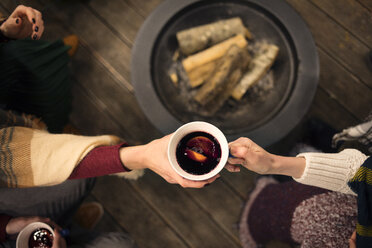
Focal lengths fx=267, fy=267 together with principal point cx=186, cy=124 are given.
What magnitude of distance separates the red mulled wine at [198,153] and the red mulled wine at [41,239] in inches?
25.1

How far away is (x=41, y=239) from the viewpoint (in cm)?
97

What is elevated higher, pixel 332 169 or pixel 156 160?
pixel 332 169

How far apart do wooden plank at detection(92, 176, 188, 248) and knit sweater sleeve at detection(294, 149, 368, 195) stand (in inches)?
34.9

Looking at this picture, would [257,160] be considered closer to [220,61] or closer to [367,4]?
[220,61]

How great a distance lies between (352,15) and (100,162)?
116 cm

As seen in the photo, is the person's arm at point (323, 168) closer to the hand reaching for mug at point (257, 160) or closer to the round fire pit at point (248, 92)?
the hand reaching for mug at point (257, 160)

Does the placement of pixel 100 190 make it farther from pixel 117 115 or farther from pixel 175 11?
pixel 175 11

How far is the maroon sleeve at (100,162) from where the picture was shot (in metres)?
0.85

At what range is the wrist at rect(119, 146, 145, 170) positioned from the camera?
83 centimetres

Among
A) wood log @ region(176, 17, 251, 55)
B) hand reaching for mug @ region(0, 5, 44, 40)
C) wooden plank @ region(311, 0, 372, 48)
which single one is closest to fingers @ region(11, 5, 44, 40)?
hand reaching for mug @ region(0, 5, 44, 40)

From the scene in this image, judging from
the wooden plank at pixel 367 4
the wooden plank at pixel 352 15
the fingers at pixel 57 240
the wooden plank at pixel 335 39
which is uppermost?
the wooden plank at pixel 367 4

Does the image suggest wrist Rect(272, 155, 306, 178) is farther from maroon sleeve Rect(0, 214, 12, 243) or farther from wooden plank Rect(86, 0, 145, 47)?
wooden plank Rect(86, 0, 145, 47)

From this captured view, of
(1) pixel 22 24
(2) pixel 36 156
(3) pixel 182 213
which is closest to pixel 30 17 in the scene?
(1) pixel 22 24

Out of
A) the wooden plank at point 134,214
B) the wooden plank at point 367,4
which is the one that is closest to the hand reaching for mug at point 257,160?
the wooden plank at point 367,4
